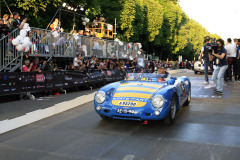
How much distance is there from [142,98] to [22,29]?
7533 millimetres

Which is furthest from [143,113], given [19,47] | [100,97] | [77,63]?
[77,63]

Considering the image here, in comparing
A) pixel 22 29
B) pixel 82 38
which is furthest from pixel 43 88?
pixel 82 38

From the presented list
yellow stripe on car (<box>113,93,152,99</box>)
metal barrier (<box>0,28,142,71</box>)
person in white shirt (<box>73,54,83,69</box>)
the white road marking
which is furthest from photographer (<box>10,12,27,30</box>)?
the white road marking

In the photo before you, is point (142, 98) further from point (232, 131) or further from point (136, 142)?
point (232, 131)

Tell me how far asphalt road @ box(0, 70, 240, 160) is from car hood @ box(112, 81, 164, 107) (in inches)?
22.7

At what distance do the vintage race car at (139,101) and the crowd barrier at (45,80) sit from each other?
446cm

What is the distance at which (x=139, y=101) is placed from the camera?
A: 21.9ft

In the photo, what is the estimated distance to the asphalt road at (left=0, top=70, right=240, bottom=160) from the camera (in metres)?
4.97

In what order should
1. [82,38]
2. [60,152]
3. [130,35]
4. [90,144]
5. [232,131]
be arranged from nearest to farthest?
[60,152]
[90,144]
[232,131]
[82,38]
[130,35]

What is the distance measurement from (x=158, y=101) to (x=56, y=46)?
10.1 meters

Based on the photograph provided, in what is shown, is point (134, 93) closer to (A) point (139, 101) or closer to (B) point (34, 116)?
(A) point (139, 101)

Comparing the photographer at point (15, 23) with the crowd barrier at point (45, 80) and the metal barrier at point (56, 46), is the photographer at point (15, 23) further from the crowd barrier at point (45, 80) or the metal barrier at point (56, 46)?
the crowd barrier at point (45, 80)

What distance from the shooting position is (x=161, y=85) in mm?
7625

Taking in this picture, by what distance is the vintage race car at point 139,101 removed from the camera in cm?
656
